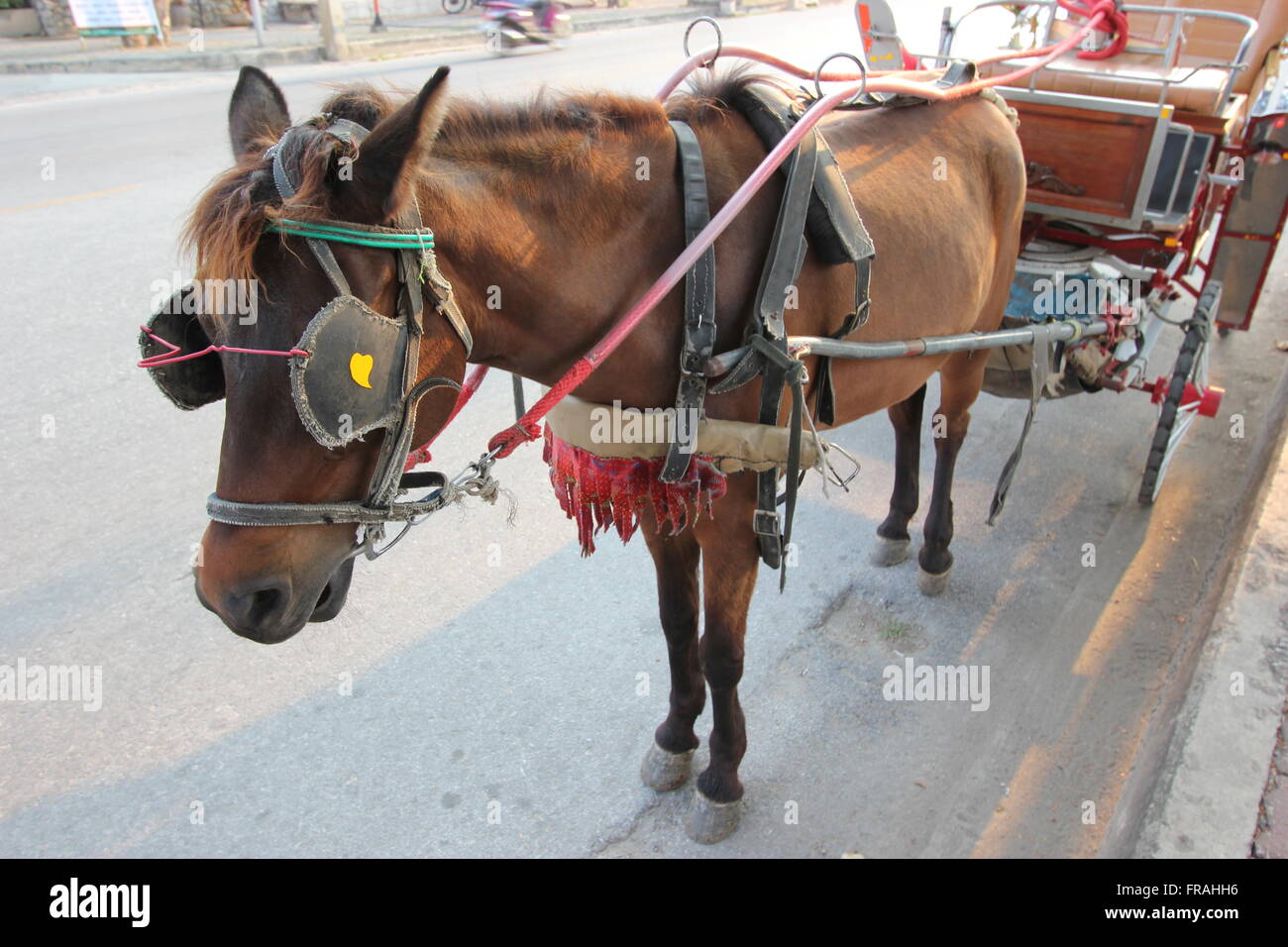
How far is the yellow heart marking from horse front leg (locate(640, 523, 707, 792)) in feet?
4.46

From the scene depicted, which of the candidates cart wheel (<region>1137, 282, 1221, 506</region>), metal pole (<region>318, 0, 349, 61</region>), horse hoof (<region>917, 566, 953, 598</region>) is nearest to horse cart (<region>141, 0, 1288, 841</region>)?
horse hoof (<region>917, 566, 953, 598</region>)

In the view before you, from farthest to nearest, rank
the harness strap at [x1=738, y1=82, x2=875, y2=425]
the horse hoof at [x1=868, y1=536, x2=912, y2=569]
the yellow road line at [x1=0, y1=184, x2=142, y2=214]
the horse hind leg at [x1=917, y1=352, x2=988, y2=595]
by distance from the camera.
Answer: the yellow road line at [x1=0, y1=184, x2=142, y2=214], the horse hoof at [x1=868, y1=536, x2=912, y2=569], the horse hind leg at [x1=917, y1=352, x2=988, y2=595], the harness strap at [x1=738, y1=82, x2=875, y2=425]

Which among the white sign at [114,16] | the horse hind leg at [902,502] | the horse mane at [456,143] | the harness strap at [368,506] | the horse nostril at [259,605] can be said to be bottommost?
the horse hind leg at [902,502]

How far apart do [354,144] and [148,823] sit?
211 cm

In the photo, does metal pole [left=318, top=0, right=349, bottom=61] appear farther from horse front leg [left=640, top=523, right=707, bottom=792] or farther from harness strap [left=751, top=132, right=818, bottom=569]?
harness strap [left=751, top=132, right=818, bottom=569]

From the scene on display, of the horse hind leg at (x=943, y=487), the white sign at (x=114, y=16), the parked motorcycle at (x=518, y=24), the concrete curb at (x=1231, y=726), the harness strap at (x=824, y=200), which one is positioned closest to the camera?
the harness strap at (x=824, y=200)

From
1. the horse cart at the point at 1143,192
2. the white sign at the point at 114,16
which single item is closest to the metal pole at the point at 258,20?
the white sign at the point at 114,16

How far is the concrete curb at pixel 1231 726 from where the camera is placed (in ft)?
6.85

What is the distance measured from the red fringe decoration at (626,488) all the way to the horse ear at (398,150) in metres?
0.85

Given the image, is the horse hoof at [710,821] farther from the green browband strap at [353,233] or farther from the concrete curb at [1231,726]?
the green browband strap at [353,233]

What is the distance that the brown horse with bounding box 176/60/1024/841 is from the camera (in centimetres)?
137

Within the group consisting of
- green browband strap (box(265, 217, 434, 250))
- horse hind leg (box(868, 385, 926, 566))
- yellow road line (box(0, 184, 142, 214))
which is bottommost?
horse hind leg (box(868, 385, 926, 566))

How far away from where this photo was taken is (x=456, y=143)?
5.17ft

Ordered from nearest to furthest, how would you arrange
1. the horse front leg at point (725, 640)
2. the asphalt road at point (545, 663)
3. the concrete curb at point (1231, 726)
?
the concrete curb at point (1231, 726) → the horse front leg at point (725, 640) → the asphalt road at point (545, 663)
